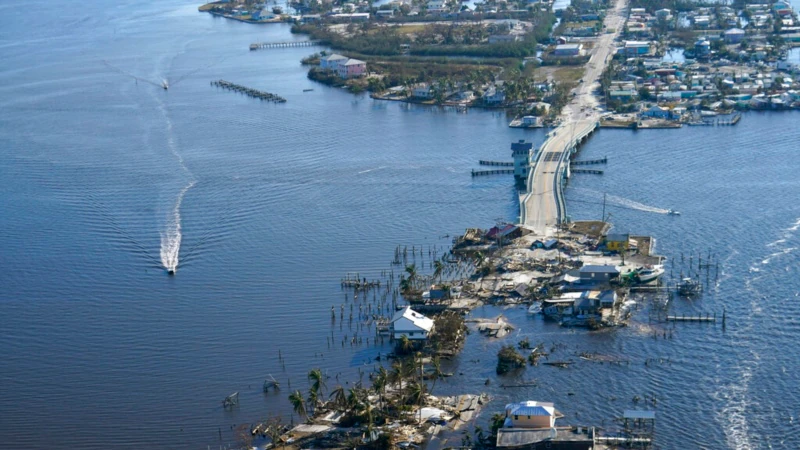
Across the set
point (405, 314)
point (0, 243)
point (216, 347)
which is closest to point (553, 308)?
point (405, 314)

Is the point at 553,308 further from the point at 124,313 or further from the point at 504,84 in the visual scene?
the point at 504,84

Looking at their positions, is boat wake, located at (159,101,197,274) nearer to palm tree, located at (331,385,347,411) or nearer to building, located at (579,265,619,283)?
palm tree, located at (331,385,347,411)

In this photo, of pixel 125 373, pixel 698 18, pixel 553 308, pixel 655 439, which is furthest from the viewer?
pixel 698 18

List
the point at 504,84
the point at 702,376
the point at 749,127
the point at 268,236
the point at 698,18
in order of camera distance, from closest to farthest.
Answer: the point at 702,376 → the point at 268,236 → the point at 749,127 → the point at 504,84 → the point at 698,18

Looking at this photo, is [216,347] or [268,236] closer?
[216,347]

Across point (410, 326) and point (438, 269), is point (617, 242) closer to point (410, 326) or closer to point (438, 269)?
point (438, 269)

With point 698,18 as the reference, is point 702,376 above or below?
below

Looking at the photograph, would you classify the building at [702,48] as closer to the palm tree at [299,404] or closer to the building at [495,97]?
the building at [495,97]
